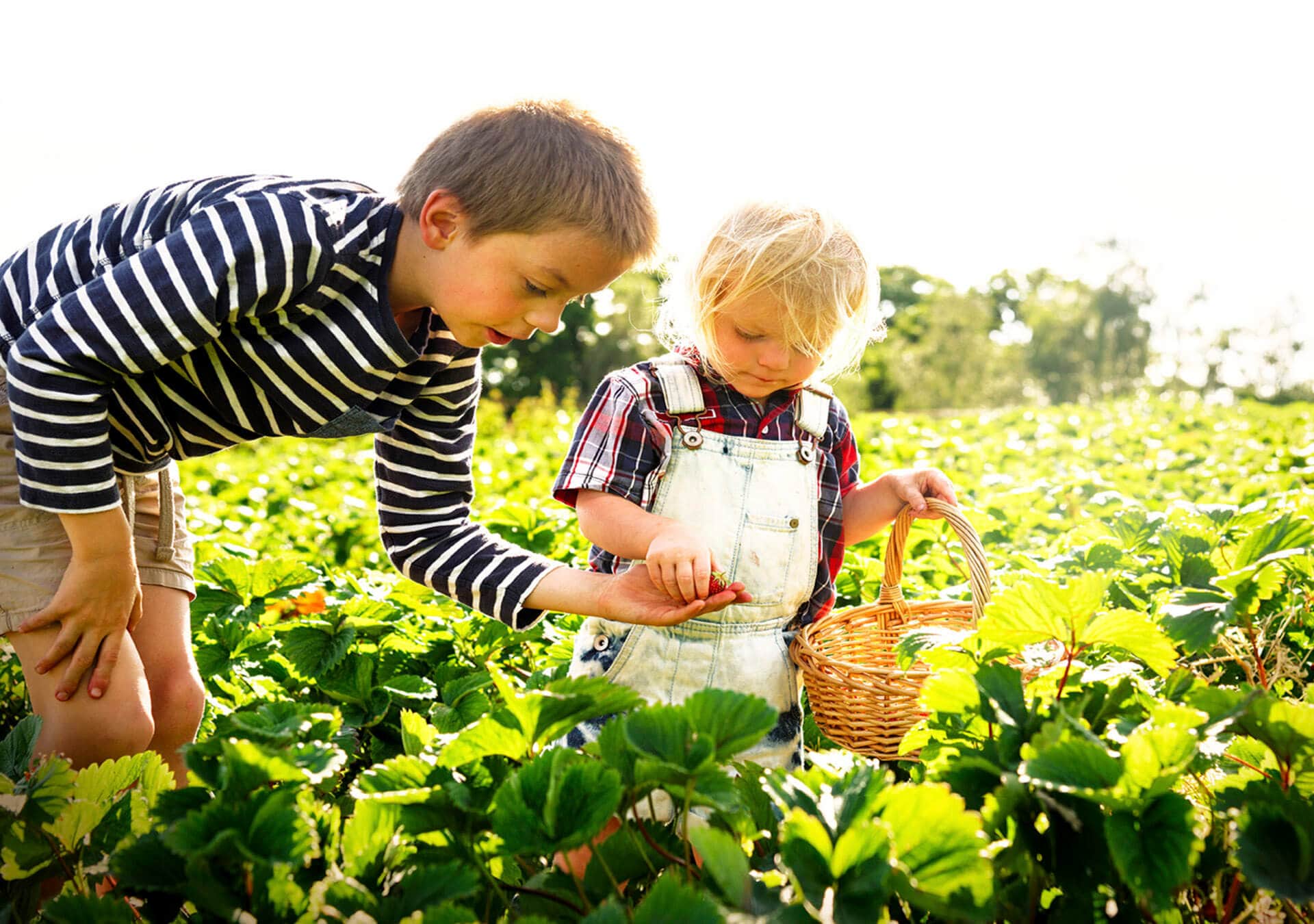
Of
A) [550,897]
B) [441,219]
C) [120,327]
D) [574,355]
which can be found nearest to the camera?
[550,897]

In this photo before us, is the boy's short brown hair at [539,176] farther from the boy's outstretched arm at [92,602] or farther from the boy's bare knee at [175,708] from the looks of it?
the boy's bare knee at [175,708]

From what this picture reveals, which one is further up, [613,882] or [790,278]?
[790,278]

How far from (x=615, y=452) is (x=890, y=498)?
2.05 feet

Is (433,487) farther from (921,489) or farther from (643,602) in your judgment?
(921,489)

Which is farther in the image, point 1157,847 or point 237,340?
point 237,340

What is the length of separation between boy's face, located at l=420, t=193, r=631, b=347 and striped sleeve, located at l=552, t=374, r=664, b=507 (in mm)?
275

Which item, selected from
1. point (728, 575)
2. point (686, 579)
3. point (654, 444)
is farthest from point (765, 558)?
point (686, 579)

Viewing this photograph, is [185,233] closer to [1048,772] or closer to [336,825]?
[336,825]

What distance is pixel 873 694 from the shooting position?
1800 mm

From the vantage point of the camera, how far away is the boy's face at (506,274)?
181 cm

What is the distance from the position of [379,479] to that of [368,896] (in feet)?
4.80

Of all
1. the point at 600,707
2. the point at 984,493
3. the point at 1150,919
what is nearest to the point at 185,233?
the point at 600,707

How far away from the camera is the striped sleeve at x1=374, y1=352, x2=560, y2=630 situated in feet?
7.07

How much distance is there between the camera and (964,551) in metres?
1.99
